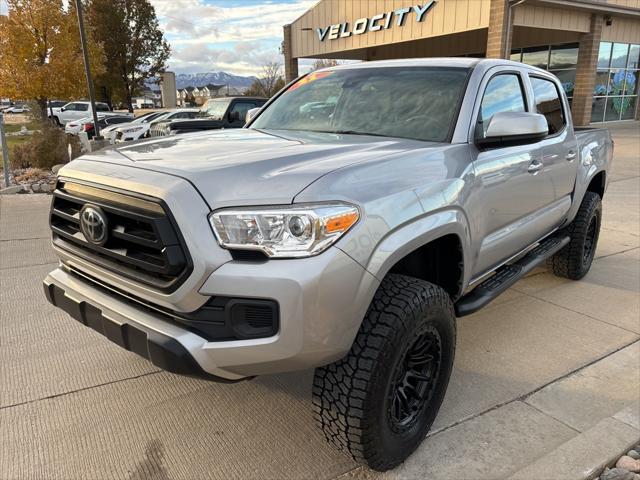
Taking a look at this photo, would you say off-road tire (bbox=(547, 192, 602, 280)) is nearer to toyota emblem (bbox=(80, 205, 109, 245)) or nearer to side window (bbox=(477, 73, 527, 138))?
side window (bbox=(477, 73, 527, 138))

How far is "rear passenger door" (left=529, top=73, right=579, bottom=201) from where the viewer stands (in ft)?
12.3

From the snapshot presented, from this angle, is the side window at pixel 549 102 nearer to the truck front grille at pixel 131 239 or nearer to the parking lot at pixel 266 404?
the parking lot at pixel 266 404

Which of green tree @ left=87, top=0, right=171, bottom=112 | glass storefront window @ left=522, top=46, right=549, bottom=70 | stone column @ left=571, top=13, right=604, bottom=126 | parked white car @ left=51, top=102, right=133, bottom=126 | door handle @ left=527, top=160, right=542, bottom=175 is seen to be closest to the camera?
door handle @ left=527, top=160, right=542, bottom=175

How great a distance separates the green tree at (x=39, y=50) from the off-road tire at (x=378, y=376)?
14.2m

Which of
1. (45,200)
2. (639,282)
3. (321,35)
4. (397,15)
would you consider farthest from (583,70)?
(45,200)

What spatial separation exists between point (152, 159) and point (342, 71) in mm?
1814

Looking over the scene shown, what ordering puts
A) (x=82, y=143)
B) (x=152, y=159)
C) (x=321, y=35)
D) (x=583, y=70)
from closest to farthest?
(x=152, y=159)
(x=82, y=143)
(x=583, y=70)
(x=321, y=35)

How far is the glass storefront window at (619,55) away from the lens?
66.0ft

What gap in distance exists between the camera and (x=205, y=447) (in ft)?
8.14

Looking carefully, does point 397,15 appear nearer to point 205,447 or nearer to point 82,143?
point 82,143

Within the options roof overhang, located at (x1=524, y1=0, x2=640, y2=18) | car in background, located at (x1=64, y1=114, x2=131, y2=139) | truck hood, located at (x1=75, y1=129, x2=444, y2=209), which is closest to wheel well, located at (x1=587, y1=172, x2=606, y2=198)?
truck hood, located at (x1=75, y1=129, x2=444, y2=209)

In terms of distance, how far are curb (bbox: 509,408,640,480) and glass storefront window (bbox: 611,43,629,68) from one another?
21.4m

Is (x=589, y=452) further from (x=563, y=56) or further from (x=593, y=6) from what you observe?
(x=563, y=56)

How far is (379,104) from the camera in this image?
10.5 feet
